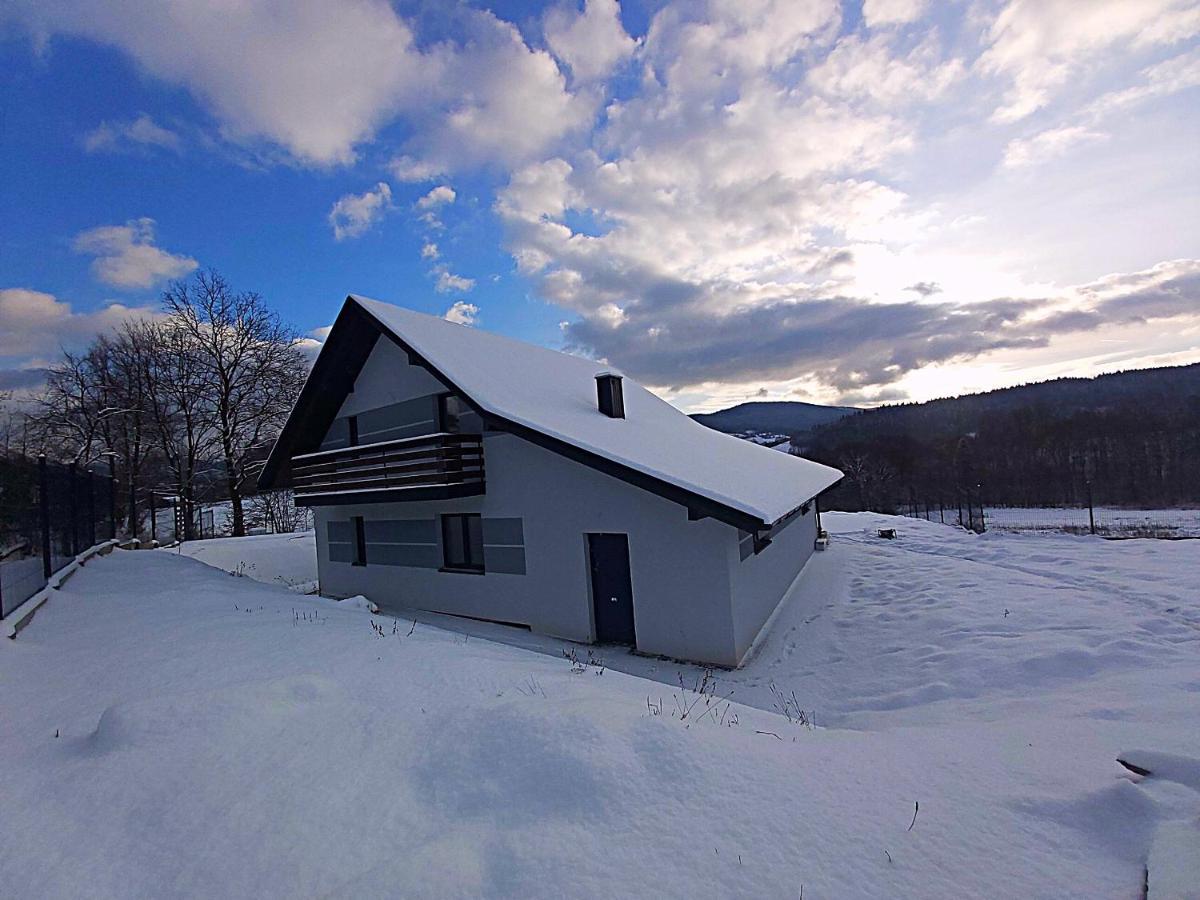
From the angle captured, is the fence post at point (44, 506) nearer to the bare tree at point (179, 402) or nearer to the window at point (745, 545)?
the window at point (745, 545)

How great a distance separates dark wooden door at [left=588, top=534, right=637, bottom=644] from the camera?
927 centimetres

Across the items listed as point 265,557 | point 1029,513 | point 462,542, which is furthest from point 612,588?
point 1029,513

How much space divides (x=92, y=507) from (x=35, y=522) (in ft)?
19.3

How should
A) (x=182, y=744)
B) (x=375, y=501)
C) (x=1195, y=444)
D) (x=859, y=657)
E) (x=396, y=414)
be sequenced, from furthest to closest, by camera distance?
(x=1195, y=444) < (x=396, y=414) < (x=375, y=501) < (x=859, y=657) < (x=182, y=744)

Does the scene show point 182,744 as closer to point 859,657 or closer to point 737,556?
A: point 737,556

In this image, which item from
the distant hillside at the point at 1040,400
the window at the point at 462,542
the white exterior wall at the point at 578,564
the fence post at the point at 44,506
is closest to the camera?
the fence post at the point at 44,506

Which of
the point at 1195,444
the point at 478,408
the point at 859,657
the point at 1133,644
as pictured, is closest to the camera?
the point at 1133,644

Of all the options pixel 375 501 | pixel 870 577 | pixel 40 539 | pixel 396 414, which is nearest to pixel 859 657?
pixel 870 577

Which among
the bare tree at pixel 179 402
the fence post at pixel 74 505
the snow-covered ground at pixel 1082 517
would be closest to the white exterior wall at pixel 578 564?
the fence post at pixel 74 505

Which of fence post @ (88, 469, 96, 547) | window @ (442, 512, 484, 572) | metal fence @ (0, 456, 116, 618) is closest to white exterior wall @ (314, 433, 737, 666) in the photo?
window @ (442, 512, 484, 572)

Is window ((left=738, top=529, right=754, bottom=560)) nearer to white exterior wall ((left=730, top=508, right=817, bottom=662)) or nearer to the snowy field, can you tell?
white exterior wall ((left=730, top=508, right=817, bottom=662))

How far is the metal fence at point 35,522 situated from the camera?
679cm

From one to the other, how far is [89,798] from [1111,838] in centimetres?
529

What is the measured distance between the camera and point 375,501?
11750 mm
